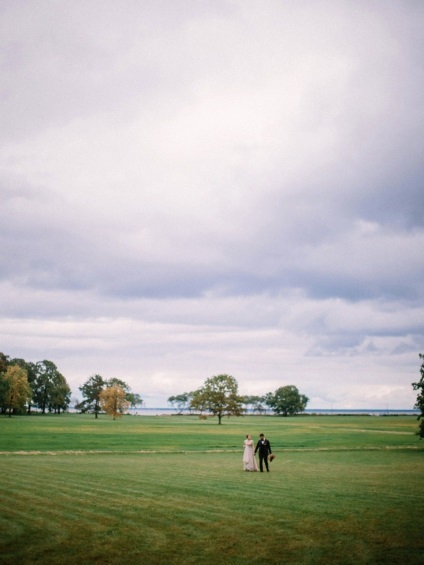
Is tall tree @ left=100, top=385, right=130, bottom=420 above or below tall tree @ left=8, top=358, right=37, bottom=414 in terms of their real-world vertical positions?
below

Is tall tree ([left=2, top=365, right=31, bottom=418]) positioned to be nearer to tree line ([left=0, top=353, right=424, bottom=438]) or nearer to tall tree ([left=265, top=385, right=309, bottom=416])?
tree line ([left=0, top=353, right=424, bottom=438])

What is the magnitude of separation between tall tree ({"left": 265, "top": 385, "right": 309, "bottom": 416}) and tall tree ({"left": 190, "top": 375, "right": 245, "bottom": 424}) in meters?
102

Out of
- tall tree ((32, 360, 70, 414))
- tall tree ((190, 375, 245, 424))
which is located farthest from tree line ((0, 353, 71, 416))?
tall tree ((190, 375, 245, 424))

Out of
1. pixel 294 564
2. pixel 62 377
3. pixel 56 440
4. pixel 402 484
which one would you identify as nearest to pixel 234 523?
pixel 294 564

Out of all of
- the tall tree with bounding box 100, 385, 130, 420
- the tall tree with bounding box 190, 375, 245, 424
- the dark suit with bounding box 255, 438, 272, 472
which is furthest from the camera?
the tall tree with bounding box 100, 385, 130, 420

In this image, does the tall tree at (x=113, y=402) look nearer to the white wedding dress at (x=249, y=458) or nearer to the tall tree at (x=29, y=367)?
the tall tree at (x=29, y=367)

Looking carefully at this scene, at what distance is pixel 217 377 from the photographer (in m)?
95.9

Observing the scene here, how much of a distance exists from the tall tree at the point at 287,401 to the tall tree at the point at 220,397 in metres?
102

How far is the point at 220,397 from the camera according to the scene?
310ft

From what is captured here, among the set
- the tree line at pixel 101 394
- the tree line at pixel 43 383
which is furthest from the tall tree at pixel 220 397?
the tree line at pixel 43 383

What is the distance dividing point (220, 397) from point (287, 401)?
341 ft

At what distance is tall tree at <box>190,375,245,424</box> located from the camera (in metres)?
94.2

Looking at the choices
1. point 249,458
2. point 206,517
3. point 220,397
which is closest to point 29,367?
point 220,397

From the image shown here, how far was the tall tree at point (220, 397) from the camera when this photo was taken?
309 feet
